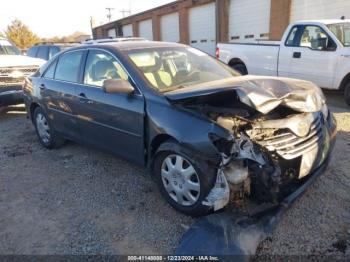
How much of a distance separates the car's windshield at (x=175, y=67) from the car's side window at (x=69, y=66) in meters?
1.01

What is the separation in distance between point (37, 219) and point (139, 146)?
1.29 meters

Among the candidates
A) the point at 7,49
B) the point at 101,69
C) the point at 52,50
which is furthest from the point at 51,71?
the point at 52,50

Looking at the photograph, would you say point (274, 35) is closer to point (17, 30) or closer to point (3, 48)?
point (3, 48)

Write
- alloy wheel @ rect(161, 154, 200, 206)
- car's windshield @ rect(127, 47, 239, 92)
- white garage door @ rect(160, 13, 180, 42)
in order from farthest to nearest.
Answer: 1. white garage door @ rect(160, 13, 180, 42)
2. car's windshield @ rect(127, 47, 239, 92)
3. alloy wheel @ rect(161, 154, 200, 206)

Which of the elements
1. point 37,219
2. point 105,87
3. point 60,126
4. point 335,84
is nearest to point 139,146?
point 105,87

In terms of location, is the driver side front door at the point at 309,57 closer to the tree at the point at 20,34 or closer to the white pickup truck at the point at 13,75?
the white pickup truck at the point at 13,75

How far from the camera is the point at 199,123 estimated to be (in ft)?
9.89

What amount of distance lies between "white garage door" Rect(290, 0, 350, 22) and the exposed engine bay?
10.3 metres

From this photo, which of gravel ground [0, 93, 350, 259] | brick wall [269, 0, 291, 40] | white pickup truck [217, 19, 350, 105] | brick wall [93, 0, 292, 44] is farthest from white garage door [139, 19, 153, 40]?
gravel ground [0, 93, 350, 259]

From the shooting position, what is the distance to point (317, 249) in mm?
2803

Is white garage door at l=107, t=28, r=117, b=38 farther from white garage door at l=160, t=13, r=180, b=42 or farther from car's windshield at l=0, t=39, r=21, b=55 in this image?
car's windshield at l=0, t=39, r=21, b=55

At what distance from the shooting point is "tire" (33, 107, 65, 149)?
18.0ft

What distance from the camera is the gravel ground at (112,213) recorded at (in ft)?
9.78

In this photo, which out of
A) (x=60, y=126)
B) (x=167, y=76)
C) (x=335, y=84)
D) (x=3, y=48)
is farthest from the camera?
(x=3, y=48)
